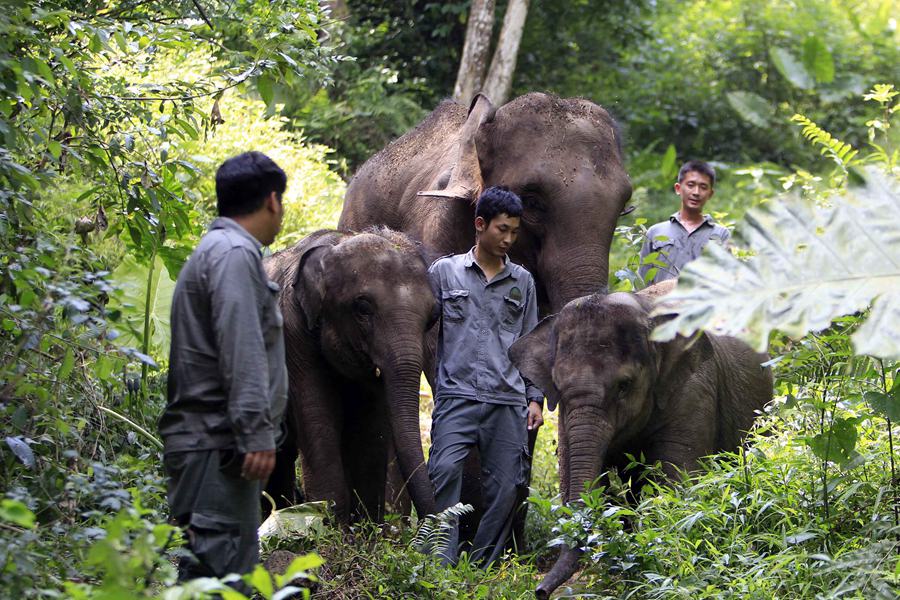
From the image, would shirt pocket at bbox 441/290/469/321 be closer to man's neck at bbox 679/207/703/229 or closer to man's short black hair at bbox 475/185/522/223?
man's short black hair at bbox 475/185/522/223

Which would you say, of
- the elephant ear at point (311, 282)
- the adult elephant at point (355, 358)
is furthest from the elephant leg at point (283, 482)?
the elephant ear at point (311, 282)

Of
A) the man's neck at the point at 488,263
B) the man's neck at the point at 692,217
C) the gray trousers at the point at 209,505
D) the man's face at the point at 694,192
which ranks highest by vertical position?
the man's face at the point at 694,192

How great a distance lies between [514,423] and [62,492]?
283cm

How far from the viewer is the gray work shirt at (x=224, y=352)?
480 centimetres

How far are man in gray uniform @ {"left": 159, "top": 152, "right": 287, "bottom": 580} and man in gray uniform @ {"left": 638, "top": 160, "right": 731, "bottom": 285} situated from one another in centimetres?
480

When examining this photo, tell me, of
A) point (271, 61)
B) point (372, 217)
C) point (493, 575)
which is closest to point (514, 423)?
point (493, 575)

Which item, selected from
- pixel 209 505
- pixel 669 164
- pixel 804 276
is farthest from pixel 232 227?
pixel 669 164

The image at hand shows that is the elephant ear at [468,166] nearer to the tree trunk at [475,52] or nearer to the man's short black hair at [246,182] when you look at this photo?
the man's short black hair at [246,182]

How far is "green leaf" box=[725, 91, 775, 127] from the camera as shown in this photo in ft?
65.2

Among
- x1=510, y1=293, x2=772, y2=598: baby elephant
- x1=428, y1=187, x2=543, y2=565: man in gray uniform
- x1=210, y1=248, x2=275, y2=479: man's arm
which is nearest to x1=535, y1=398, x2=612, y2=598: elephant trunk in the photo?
x1=510, y1=293, x2=772, y2=598: baby elephant

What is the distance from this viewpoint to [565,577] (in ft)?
21.1

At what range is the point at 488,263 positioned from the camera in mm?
7562

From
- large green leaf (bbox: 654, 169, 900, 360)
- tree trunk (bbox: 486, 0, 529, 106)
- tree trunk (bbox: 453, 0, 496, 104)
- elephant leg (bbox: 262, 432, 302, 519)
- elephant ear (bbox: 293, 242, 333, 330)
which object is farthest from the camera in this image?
tree trunk (bbox: 453, 0, 496, 104)

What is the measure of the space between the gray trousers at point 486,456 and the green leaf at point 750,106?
13.4m
